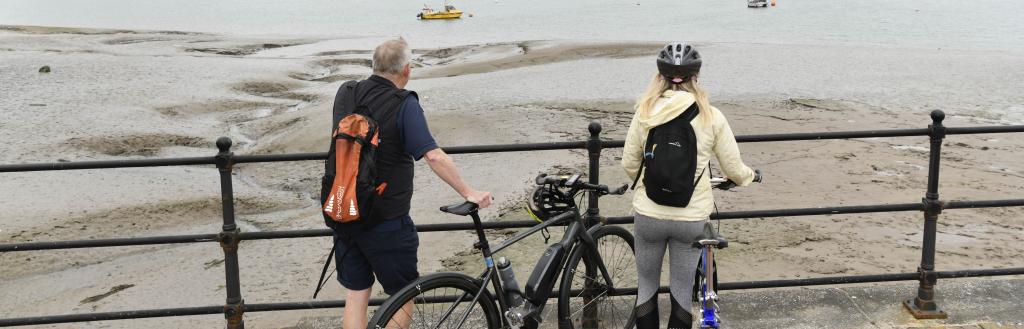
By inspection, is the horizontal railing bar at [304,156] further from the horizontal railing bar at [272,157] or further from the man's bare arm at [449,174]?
the man's bare arm at [449,174]

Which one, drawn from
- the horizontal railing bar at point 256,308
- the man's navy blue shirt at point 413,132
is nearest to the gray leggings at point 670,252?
the horizontal railing bar at point 256,308

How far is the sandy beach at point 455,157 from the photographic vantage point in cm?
1021

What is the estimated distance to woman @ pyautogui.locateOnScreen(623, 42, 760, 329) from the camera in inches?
152

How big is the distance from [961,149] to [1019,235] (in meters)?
5.30

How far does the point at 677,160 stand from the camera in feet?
12.7

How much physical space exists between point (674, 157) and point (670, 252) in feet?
1.76

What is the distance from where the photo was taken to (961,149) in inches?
641

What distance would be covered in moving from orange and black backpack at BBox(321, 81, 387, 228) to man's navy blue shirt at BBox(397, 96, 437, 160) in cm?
11

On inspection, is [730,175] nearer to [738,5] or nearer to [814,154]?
[814,154]

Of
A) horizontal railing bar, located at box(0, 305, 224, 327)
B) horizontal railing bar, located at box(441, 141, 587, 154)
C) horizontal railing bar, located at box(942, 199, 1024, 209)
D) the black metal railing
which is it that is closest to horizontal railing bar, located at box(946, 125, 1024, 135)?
the black metal railing

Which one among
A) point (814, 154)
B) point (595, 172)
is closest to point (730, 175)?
point (595, 172)

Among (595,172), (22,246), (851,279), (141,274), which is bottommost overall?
(141,274)

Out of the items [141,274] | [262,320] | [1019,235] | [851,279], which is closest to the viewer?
[851,279]

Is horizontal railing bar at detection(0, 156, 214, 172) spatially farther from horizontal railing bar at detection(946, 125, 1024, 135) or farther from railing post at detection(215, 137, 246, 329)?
horizontal railing bar at detection(946, 125, 1024, 135)
